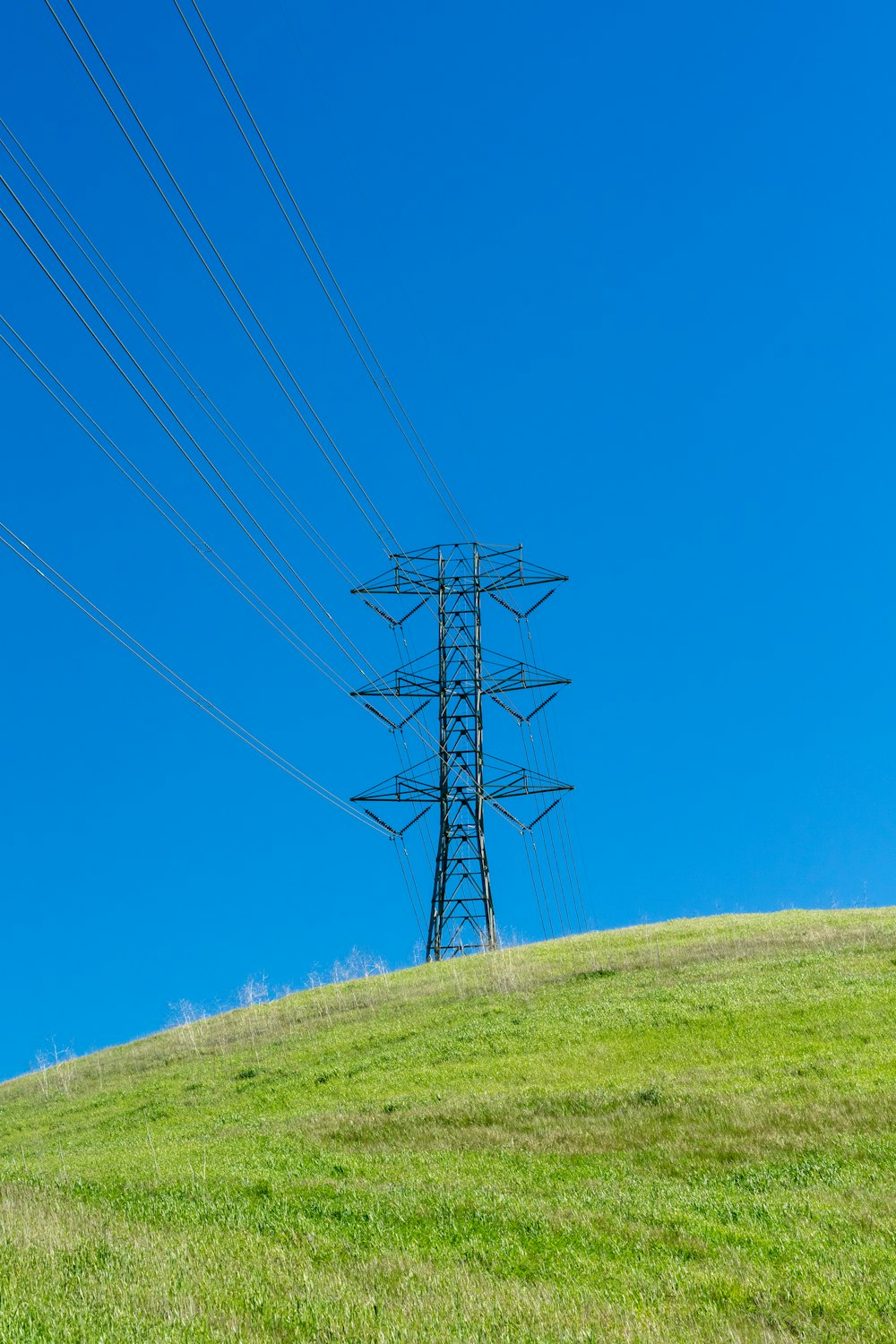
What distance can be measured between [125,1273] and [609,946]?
33175mm

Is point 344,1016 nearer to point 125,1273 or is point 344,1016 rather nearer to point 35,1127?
point 35,1127

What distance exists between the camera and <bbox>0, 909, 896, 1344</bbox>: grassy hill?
9.17m

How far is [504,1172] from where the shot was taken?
15.3 metres

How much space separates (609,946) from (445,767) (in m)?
10.2

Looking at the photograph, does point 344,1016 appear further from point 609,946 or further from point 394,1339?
point 394,1339

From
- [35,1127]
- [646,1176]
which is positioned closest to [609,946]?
[35,1127]

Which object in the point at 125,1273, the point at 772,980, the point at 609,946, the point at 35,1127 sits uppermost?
the point at 609,946

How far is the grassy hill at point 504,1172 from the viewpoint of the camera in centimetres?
917

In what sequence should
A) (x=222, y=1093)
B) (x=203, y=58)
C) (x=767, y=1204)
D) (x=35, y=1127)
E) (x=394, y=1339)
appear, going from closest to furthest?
(x=394, y=1339), (x=767, y=1204), (x=203, y=58), (x=222, y=1093), (x=35, y=1127)

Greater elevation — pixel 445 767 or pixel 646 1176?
pixel 445 767

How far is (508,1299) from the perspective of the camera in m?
9.39

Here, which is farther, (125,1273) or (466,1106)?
(466,1106)

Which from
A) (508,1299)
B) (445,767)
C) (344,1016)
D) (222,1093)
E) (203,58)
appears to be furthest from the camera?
(445,767)

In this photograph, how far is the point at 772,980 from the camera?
29.4 metres
